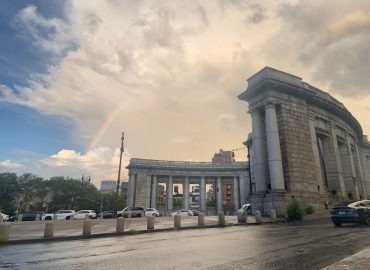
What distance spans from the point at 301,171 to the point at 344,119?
1721 cm

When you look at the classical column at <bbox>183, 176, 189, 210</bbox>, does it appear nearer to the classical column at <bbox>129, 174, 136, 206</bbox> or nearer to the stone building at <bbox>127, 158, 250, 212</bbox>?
the stone building at <bbox>127, 158, 250, 212</bbox>

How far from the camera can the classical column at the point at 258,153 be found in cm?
2673

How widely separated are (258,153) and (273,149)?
8.19 ft

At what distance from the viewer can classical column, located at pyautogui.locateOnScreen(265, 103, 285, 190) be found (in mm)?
24641

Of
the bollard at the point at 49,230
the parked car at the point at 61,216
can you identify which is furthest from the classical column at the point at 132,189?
the bollard at the point at 49,230

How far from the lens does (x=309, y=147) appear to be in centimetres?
2864

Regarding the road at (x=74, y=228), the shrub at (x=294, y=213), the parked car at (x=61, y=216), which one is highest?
the shrub at (x=294, y=213)

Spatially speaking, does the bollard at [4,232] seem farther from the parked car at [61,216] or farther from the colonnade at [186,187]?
the colonnade at [186,187]

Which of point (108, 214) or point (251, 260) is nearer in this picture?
point (251, 260)

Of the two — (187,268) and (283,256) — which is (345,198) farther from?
(187,268)

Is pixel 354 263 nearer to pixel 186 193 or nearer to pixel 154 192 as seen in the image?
pixel 154 192

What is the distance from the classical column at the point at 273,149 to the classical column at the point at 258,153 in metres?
1.74

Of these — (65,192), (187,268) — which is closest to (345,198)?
(187,268)

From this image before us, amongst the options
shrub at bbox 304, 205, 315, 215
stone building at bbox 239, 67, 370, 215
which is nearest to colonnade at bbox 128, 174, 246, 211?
stone building at bbox 239, 67, 370, 215
